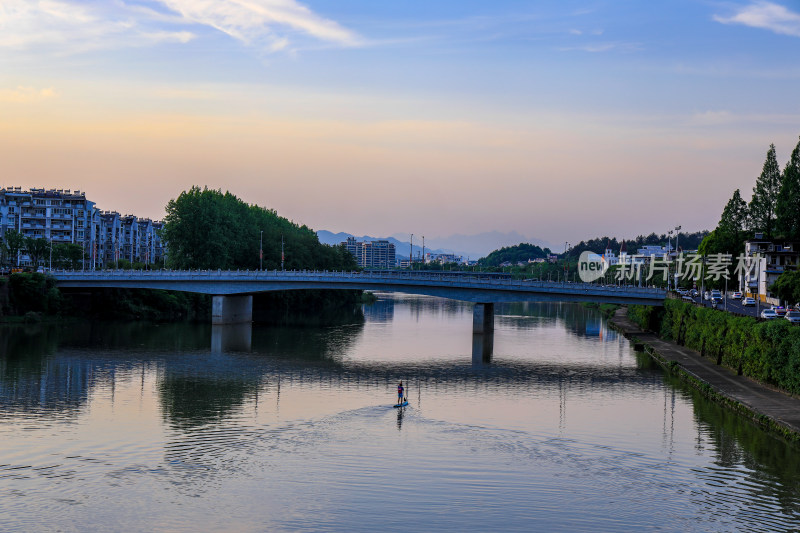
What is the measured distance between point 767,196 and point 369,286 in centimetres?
4902

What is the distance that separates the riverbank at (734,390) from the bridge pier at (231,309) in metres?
49.4

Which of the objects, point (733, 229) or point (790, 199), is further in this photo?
point (733, 229)

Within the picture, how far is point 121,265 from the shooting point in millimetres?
153125

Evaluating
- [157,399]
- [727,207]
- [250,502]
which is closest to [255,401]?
[157,399]

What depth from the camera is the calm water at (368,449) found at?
2952 centimetres

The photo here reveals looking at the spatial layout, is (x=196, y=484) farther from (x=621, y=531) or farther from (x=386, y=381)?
(x=386, y=381)

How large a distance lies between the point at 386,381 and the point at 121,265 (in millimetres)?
106992

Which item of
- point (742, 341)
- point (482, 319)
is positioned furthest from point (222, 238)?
point (742, 341)

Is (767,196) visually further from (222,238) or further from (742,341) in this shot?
(222,238)

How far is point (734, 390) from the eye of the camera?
51250mm

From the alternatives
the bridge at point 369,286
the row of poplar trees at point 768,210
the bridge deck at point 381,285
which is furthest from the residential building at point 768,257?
the bridge deck at point 381,285

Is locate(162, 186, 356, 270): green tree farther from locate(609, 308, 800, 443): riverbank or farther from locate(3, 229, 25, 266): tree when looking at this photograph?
Result: locate(609, 308, 800, 443): riverbank

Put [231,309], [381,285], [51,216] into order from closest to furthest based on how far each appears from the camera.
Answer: [381,285], [231,309], [51,216]

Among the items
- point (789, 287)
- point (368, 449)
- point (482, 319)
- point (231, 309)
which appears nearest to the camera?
point (368, 449)
